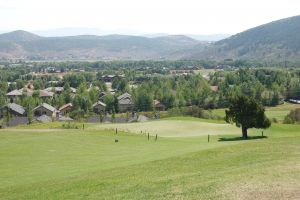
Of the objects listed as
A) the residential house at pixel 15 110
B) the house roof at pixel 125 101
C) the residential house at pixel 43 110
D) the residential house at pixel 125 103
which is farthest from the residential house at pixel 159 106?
the residential house at pixel 15 110

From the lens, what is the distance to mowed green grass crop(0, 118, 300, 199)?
866 inches

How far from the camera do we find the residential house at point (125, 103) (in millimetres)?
139387

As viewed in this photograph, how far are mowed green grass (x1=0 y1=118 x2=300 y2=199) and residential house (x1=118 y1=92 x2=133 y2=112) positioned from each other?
306ft

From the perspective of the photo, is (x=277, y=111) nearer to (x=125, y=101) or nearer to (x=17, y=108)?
(x=125, y=101)

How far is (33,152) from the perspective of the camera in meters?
43.1

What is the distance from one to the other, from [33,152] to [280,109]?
95.4 metres

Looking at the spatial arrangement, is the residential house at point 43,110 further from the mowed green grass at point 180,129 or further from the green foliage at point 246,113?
the green foliage at point 246,113

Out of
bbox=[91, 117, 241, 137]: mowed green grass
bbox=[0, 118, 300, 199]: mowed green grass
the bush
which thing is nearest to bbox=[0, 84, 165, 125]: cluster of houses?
bbox=[91, 117, 241, 137]: mowed green grass

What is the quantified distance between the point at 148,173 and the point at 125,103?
114 meters

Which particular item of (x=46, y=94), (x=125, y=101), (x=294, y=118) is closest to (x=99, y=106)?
(x=125, y=101)

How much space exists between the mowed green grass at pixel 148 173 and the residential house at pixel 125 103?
306 ft

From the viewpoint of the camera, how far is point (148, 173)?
28156 millimetres

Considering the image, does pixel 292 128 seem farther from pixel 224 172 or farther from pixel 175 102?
pixel 175 102

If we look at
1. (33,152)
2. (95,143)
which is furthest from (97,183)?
(95,143)
